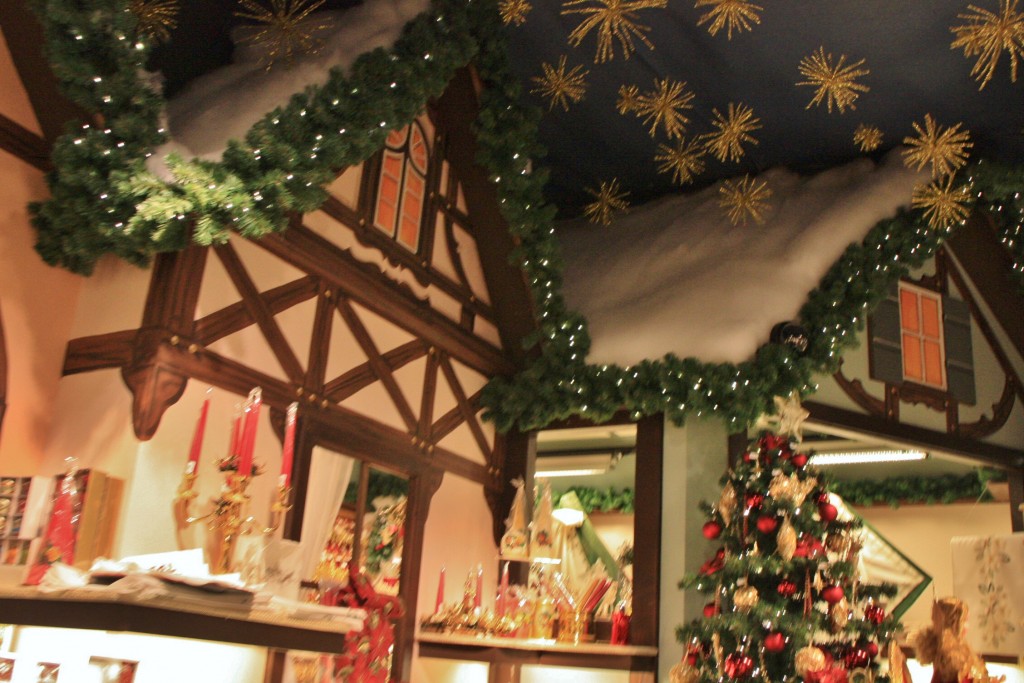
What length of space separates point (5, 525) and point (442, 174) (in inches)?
146

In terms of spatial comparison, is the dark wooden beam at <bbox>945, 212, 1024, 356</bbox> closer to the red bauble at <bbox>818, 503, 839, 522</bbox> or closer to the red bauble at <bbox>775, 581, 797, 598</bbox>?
the red bauble at <bbox>818, 503, 839, 522</bbox>

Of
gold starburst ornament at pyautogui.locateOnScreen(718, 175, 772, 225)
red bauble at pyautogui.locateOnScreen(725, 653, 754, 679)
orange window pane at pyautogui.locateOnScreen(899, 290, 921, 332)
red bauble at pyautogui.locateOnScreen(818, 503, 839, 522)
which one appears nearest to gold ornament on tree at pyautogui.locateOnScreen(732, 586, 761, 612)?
red bauble at pyautogui.locateOnScreen(725, 653, 754, 679)

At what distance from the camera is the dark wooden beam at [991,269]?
25.2 feet

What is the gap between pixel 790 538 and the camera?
5.41 m

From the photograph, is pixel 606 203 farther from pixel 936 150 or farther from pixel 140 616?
pixel 140 616

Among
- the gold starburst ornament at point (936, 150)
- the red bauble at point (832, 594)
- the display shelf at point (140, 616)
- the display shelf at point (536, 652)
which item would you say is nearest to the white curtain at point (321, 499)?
the display shelf at point (536, 652)

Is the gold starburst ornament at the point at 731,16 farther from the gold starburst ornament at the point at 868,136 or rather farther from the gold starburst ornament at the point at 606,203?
→ the gold starburst ornament at the point at 606,203

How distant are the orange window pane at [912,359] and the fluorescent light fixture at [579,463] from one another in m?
2.92

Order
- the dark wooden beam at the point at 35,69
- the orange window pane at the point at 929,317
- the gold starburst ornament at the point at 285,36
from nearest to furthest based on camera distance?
the dark wooden beam at the point at 35,69 → the gold starburst ornament at the point at 285,36 → the orange window pane at the point at 929,317

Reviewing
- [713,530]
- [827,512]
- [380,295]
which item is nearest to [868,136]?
[827,512]

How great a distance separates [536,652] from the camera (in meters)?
6.07

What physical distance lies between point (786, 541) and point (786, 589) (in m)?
0.25

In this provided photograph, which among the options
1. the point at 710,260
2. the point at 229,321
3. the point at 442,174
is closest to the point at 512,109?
the point at 442,174

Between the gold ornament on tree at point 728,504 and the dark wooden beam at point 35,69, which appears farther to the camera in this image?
the gold ornament on tree at point 728,504
